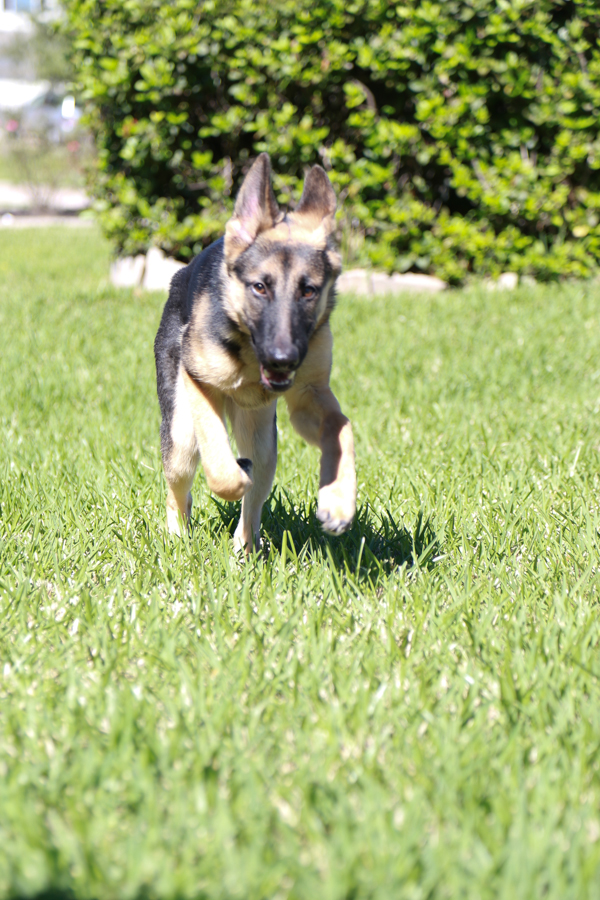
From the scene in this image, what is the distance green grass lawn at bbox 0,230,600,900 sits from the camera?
177cm

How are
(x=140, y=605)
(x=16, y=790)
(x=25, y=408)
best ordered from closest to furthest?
(x=16, y=790)
(x=140, y=605)
(x=25, y=408)

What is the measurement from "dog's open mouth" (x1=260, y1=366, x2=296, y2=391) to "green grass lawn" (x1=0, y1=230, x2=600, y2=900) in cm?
69

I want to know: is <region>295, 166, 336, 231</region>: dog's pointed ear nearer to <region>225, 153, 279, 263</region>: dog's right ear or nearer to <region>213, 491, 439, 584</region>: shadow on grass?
<region>225, 153, 279, 263</region>: dog's right ear

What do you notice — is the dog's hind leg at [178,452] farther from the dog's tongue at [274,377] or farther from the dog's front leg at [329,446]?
the dog's tongue at [274,377]

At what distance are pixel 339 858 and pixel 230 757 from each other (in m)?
0.40

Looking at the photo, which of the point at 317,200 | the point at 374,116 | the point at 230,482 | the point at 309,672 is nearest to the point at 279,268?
the point at 317,200

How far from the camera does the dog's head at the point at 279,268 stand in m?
2.97

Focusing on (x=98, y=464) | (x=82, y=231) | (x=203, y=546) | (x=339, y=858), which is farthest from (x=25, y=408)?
(x=82, y=231)

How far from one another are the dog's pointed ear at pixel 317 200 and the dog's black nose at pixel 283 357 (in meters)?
0.75

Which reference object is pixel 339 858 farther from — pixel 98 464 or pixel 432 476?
pixel 98 464

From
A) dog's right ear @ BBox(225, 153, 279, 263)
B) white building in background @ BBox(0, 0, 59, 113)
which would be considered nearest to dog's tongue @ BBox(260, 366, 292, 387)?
dog's right ear @ BBox(225, 153, 279, 263)

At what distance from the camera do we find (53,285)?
10.4 meters

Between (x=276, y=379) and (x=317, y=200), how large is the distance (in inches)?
34.3

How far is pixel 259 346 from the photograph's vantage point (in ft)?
9.75
